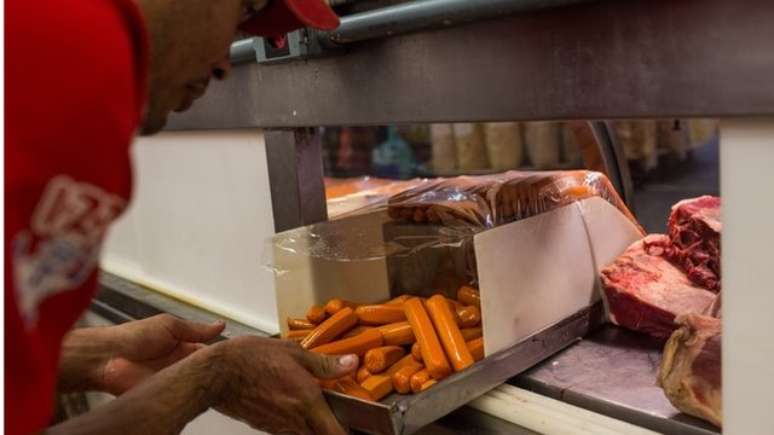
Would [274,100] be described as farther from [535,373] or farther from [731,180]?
[731,180]

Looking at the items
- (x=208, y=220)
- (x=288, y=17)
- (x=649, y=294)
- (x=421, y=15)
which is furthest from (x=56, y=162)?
(x=208, y=220)

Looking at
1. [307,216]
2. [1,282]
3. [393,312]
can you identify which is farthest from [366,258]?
[1,282]

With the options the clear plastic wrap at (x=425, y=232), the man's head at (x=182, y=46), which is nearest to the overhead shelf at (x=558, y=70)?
the clear plastic wrap at (x=425, y=232)

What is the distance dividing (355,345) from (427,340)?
0.40ft

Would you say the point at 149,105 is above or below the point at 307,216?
above

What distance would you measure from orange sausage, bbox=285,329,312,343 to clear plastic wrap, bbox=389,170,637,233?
27 cm

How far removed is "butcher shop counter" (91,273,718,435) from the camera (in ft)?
3.80

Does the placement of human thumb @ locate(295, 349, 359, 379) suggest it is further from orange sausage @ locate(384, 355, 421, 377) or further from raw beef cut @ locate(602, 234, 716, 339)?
raw beef cut @ locate(602, 234, 716, 339)

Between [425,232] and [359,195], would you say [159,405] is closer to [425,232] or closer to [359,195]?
[425,232]

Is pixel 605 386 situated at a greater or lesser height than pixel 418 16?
lesser

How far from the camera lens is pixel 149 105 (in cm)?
76

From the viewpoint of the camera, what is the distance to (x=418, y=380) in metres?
1.22

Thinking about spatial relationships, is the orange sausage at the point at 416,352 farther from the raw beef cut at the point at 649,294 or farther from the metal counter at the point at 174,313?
the raw beef cut at the point at 649,294

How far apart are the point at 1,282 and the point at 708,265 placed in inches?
48.9
